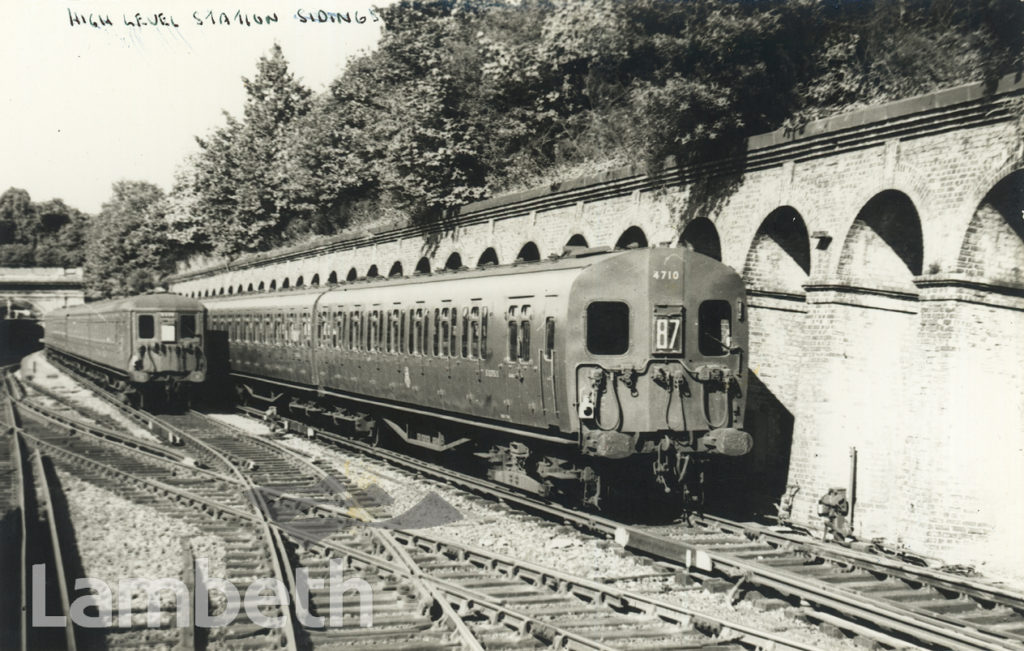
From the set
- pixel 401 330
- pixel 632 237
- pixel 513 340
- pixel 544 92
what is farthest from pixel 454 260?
pixel 513 340

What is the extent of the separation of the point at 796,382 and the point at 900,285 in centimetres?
193

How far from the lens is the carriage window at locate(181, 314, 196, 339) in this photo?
23.1 meters

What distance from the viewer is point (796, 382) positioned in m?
13.1

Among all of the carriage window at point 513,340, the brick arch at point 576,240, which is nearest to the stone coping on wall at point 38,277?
the brick arch at point 576,240

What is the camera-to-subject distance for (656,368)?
1049cm

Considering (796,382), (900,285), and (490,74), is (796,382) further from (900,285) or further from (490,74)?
(490,74)

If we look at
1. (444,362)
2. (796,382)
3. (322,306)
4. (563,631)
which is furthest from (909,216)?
(322,306)

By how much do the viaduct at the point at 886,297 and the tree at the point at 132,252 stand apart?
51022 mm

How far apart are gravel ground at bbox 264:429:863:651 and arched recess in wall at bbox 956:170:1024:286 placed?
5.02m

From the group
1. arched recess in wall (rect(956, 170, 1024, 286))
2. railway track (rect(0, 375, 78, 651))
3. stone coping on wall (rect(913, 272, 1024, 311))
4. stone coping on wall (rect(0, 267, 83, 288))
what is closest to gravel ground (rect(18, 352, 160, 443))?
railway track (rect(0, 375, 78, 651))

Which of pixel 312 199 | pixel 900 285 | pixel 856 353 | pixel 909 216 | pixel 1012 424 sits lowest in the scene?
pixel 1012 424

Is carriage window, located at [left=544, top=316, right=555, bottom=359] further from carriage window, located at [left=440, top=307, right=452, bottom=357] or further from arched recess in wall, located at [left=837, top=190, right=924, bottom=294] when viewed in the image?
arched recess in wall, located at [left=837, top=190, right=924, bottom=294]

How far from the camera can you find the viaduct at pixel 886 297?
1047 centimetres

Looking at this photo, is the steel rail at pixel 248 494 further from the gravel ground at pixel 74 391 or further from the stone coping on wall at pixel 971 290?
the stone coping on wall at pixel 971 290
